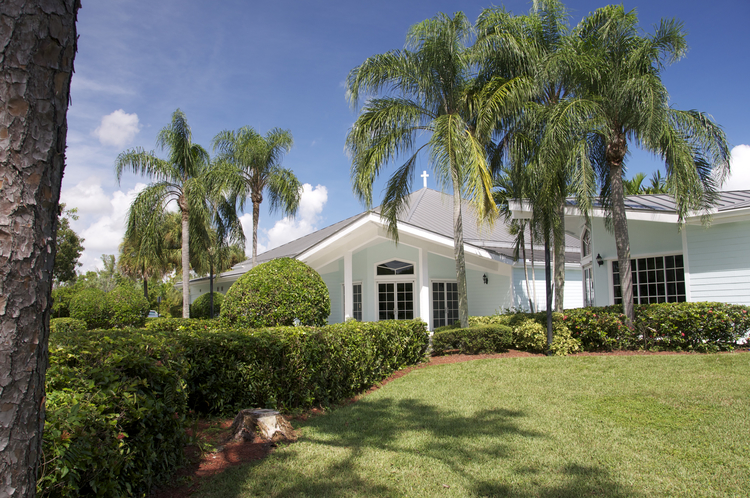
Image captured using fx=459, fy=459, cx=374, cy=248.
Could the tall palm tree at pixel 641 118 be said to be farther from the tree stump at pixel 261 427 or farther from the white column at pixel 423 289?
the tree stump at pixel 261 427

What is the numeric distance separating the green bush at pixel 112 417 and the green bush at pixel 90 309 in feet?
47.9

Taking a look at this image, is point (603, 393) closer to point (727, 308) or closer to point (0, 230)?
point (727, 308)

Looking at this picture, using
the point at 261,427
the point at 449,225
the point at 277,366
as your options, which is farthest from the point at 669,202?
the point at 261,427

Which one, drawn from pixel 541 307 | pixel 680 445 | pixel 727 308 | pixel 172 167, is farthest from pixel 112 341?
pixel 172 167

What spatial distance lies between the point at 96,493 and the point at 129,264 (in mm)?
42423

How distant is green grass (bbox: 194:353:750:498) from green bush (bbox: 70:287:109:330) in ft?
45.4

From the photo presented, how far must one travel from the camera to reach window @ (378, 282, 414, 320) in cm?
1695

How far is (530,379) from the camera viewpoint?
8031 millimetres

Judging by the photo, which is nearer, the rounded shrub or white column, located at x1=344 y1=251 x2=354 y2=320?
the rounded shrub

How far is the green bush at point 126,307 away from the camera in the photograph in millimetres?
17234

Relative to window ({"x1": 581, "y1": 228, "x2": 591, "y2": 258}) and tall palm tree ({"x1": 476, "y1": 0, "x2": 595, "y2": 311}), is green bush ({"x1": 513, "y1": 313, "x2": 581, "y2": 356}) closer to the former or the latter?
tall palm tree ({"x1": 476, "y1": 0, "x2": 595, "y2": 311})

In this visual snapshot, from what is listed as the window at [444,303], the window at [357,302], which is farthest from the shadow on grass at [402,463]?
the window at [357,302]

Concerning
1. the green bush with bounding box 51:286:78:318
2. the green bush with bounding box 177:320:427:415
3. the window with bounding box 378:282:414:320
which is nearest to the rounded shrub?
the green bush with bounding box 177:320:427:415

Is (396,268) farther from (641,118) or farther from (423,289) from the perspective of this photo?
(641,118)
